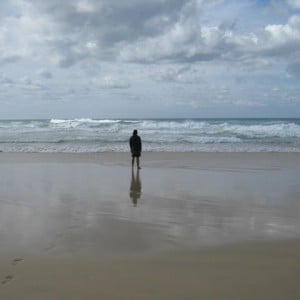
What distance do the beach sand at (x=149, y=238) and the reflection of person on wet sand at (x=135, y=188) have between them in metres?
0.03

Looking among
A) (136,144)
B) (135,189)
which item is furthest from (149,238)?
(136,144)

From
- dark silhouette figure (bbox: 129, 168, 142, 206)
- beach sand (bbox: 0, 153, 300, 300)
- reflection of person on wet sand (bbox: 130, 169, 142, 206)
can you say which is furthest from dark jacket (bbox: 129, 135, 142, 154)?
beach sand (bbox: 0, 153, 300, 300)

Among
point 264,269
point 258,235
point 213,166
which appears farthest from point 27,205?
point 213,166

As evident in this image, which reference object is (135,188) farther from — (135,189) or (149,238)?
(149,238)

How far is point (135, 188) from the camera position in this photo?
437 inches

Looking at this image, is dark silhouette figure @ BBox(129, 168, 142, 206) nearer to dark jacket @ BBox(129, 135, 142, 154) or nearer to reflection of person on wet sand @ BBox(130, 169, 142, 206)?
reflection of person on wet sand @ BBox(130, 169, 142, 206)

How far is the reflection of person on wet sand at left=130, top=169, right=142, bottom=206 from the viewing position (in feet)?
31.5

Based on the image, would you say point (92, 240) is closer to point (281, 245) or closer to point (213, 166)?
point (281, 245)

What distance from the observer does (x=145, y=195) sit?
10008 millimetres

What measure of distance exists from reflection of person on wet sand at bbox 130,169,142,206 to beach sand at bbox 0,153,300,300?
3 centimetres

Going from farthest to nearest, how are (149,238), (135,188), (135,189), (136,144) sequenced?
(136,144) → (135,188) → (135,189) → (149,238)

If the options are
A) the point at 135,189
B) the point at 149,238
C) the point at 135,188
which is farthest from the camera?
the point at 135,188

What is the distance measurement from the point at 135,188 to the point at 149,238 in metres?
4.90

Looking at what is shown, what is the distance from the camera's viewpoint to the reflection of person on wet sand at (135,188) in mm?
9609
